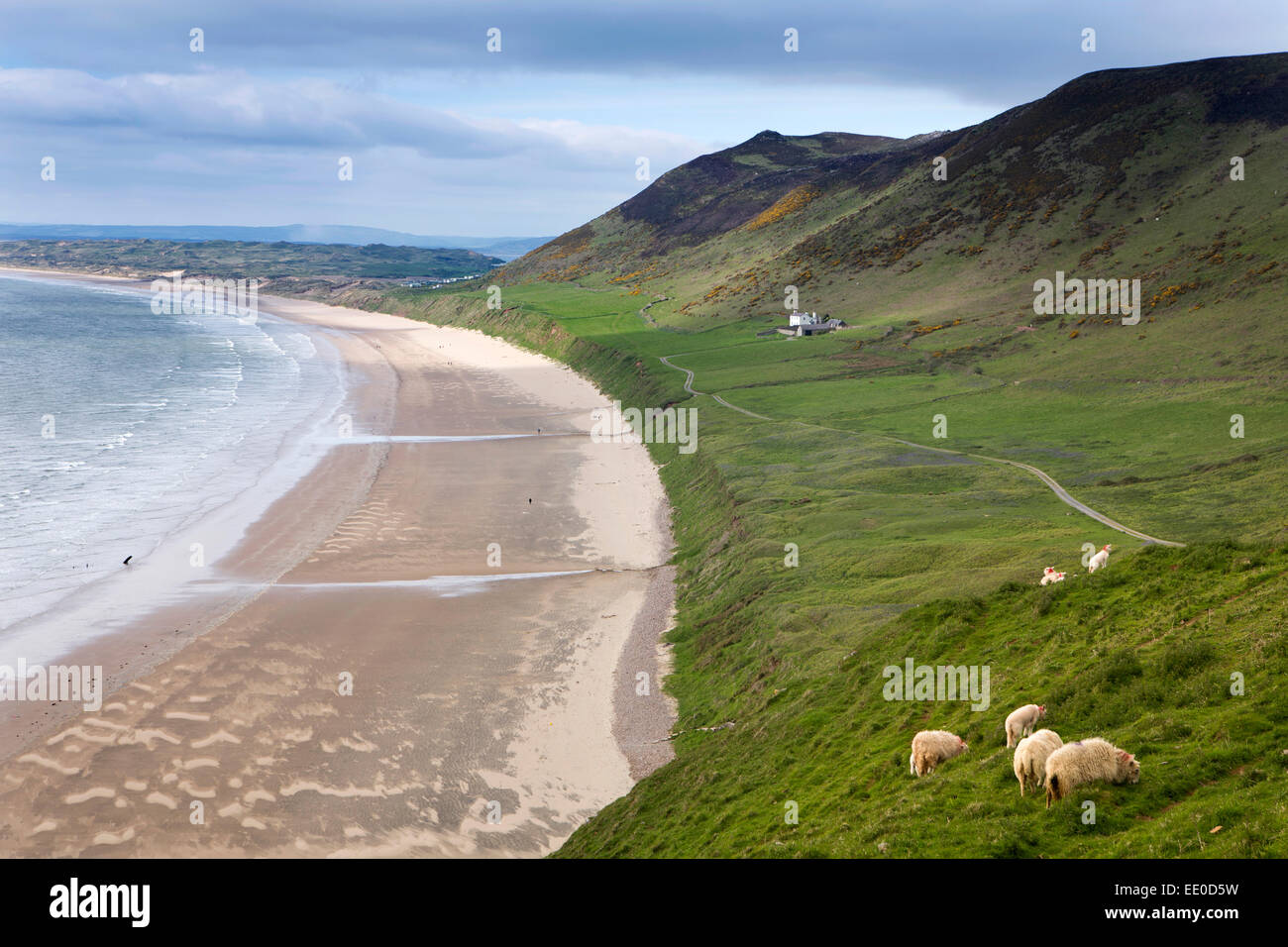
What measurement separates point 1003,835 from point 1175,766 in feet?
10.9

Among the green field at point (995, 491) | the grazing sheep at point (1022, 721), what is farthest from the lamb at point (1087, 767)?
the grazing sheep at point (1022, 721)

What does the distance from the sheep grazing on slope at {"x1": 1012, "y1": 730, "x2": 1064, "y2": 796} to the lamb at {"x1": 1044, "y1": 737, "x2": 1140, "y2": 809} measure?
21.1 inches

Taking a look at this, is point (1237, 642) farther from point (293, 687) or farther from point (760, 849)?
point (293, 687)

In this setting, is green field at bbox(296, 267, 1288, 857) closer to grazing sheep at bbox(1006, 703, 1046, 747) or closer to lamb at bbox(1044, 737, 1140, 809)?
lamb at bbox(1044, 737, 1140, 809)

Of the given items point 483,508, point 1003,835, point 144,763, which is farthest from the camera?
point 483,508

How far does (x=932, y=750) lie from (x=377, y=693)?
23.5 metres

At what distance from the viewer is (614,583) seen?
49.7 metres

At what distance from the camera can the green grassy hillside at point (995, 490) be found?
60.7 feet

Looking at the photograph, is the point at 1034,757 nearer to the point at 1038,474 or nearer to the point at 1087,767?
the point at 1087,767

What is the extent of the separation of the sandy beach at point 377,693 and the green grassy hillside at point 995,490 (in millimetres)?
3448

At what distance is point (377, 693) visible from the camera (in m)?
37.1

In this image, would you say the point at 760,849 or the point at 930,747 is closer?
the point at 760,849

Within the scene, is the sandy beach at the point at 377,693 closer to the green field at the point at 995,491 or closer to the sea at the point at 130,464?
the sea at the point at 130,464

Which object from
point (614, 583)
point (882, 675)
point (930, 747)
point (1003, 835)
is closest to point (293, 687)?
point (614, 583)
